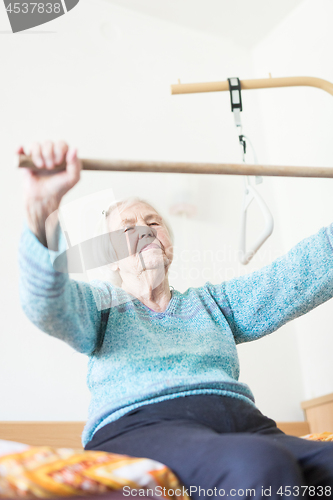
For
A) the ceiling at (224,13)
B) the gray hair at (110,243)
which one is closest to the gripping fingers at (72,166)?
the gray hair at (110,243)

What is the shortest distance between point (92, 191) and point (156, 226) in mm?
171

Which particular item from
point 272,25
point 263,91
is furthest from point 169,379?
point 272,25

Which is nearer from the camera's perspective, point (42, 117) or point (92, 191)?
point (92, 191)

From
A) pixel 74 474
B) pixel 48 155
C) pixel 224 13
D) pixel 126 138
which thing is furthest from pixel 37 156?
pixel 224 13

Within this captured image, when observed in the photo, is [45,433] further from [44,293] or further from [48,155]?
[48,155]

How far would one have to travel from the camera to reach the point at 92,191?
3.50 feet

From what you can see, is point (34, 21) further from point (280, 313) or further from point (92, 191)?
point (280, 313)

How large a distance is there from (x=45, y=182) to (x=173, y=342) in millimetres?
370

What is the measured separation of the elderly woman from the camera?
1.80 feet

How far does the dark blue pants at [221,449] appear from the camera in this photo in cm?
50

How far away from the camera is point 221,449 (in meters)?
0.54

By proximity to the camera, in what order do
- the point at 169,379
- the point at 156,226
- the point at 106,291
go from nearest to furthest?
the point at 169,379 → the point at 106,291 → the point at 156,226

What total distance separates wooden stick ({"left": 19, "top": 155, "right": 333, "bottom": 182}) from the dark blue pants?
391mm

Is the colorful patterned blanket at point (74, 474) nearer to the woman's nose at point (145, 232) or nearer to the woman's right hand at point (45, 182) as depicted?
the woman's right hand at point (45, 182)
